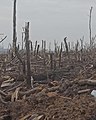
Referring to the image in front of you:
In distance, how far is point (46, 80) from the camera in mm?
9898

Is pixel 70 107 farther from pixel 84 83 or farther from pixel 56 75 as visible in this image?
pixel 56 75

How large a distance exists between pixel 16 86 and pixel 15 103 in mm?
1597

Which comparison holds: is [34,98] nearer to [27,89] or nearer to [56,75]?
[27,89]

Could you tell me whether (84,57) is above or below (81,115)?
above

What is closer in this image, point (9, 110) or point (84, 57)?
point (9, 110)

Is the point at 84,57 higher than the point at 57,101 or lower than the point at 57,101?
higher

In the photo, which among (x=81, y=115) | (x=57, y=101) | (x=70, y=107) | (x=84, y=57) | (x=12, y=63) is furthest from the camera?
(x=84, y=57)

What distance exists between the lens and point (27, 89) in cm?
877

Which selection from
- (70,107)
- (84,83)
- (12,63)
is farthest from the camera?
(12,63)

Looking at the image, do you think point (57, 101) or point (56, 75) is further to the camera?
point (56, 75)

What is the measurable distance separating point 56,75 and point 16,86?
1745 mm

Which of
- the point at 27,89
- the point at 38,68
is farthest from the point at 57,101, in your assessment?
the point at 38,68

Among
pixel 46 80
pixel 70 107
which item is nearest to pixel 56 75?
pixel 46 80

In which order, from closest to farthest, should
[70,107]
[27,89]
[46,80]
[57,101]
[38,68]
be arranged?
[70,107] → [57,101] → [27,89] → [46,80] → [38,68]
